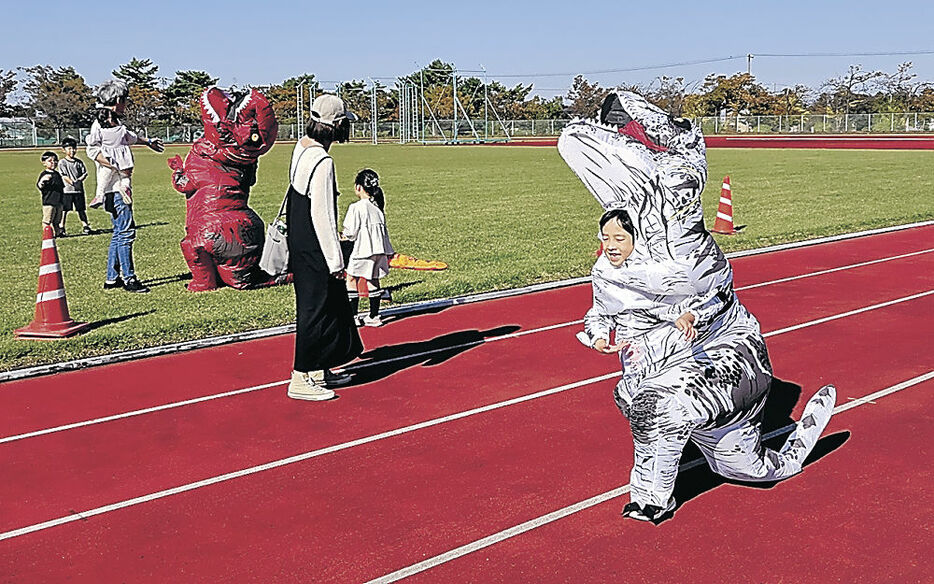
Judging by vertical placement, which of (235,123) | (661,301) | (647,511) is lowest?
(647,511)

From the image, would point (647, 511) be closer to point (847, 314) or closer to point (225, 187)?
point (847, 314)

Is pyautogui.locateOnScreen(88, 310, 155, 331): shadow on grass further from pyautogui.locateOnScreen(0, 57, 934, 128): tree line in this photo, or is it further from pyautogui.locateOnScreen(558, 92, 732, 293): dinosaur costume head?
pyautogui.locateOnScreen(0, 57, 934, 128): tree line

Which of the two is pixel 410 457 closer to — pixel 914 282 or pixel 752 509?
pixel 752 509

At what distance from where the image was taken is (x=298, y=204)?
7492 millimetres

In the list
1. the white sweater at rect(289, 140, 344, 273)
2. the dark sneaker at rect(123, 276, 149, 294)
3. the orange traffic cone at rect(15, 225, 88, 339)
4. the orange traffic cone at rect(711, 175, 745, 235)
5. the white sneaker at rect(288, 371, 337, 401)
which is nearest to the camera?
the white sweater at rect(289, 140, 344, 273)

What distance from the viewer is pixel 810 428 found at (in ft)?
19.9

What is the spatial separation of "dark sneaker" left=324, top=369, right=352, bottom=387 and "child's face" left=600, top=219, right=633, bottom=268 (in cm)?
360

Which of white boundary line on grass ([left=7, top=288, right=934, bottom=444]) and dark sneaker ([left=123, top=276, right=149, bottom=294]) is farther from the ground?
dark sneaker ([left=123, top=276, right=149, bottom=294])

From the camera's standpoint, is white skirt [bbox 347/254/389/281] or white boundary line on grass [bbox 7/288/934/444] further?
white skirt [bbox 347/254/389/281]

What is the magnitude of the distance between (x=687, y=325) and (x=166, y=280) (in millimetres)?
9701

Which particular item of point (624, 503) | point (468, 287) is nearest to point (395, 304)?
point (468, 287)

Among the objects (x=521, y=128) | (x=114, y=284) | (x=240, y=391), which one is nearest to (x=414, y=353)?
(x=240, y=391)

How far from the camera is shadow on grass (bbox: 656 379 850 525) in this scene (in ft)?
19.2

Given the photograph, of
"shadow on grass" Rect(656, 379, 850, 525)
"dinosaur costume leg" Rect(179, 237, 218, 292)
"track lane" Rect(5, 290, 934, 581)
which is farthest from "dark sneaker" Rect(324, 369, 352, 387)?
"dinosaur costume leg" Rect(179, 237, 218, 292)
